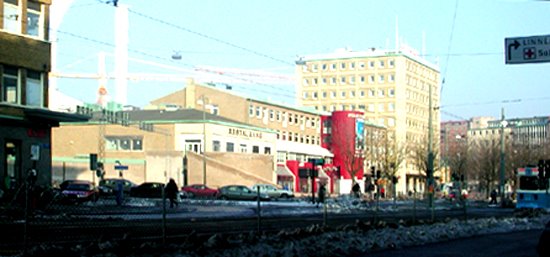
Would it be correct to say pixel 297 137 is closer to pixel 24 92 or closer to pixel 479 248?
pixel 24 92

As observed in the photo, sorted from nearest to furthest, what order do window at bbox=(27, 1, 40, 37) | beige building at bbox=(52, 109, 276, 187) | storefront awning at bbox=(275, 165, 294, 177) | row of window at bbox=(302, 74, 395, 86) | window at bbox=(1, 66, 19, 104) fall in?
1. window at bbox=(1, 66, 19, 104)
2. window at bbox=(27, 1, 40, 37)
3. beige building at bbox=(52, 109, 276, 187)
4. storefront awning at bbox=(275, 165, 294, 177)
5. row of window at bbox=(302, 74, 395, 86)

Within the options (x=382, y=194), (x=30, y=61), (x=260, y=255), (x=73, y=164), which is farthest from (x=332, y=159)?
(x=260, y=255)

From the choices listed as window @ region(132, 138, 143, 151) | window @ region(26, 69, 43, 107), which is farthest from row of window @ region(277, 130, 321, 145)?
window @ region(26, 69, 43, 107)

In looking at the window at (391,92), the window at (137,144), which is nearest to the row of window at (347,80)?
the window at (391,92)

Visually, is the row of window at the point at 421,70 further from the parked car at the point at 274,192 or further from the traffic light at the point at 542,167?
the traffic light at the point at 542,167

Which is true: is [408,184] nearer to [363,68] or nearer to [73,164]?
[363,68]

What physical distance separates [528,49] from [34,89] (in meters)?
27.5

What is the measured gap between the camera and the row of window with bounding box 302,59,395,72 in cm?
14575

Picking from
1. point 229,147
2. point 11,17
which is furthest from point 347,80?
point 11,17

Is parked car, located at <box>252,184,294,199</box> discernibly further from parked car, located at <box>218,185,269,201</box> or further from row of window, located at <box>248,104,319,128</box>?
row of window, located at <box>248,104,319,128</box>

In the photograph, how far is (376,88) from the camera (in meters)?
147

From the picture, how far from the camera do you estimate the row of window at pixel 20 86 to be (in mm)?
38344

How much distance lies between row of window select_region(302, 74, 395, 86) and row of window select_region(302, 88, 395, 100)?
1.69 meters

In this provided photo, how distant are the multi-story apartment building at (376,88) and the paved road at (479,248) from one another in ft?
380
